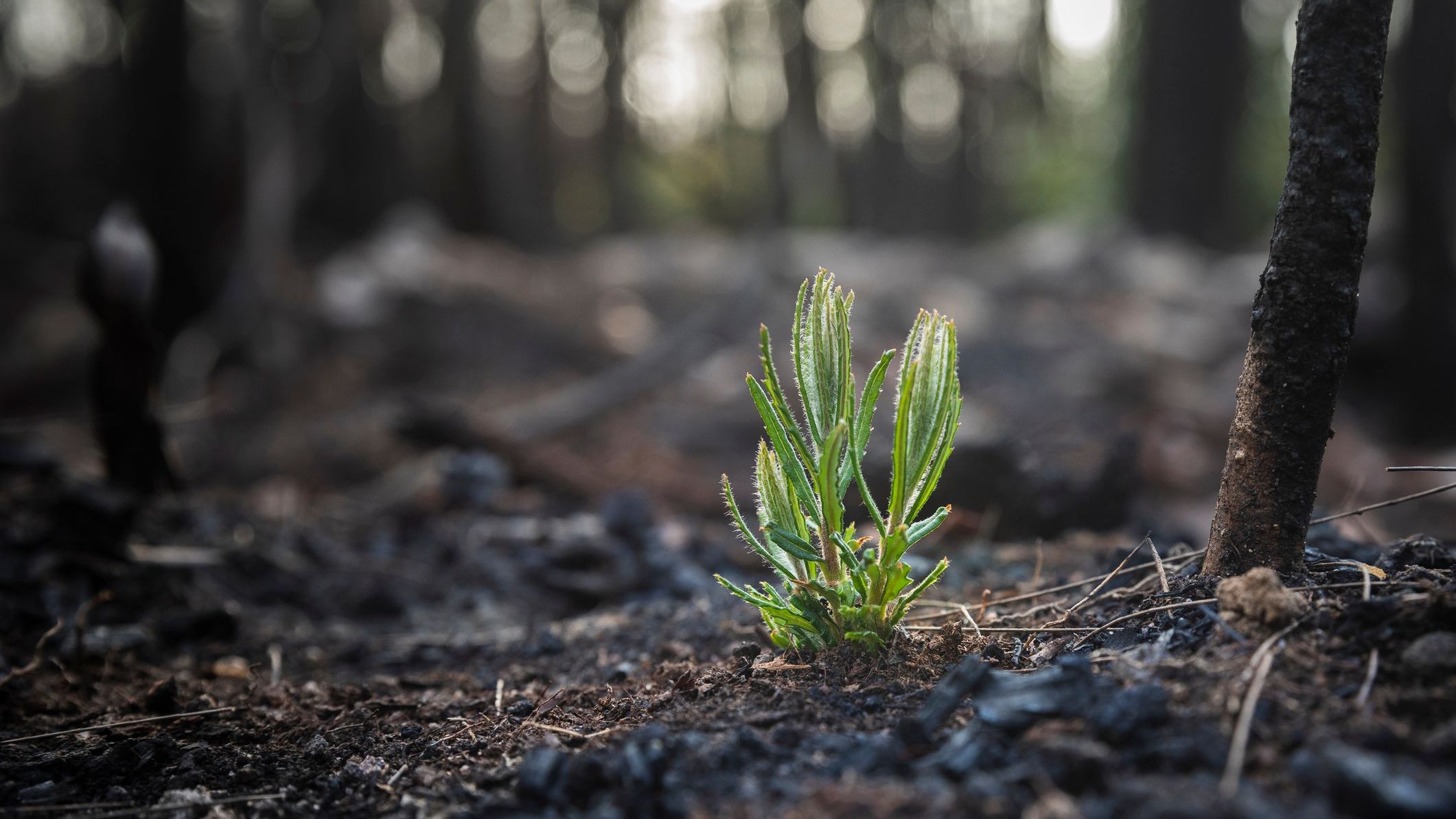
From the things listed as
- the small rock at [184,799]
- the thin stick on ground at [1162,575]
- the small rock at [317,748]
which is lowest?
the small rock at [317,748]

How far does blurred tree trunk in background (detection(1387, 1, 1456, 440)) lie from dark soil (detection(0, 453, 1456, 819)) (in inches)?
235

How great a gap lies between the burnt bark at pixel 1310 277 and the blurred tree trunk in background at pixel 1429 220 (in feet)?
23.1

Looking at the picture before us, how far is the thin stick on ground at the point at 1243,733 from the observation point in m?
1.23

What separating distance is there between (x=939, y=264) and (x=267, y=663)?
10.5 m

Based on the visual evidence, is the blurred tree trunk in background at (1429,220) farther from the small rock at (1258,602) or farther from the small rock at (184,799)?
the small rock at (184,799)

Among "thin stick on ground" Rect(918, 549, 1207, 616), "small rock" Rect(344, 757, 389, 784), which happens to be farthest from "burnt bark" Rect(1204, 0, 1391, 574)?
"small rock" Rect(344, 757, 389, 784)

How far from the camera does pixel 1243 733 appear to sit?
1.31 metres

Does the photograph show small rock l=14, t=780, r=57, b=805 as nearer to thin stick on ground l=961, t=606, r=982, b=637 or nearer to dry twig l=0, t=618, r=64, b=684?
dry twig l=0, t=618, r=64, b=684

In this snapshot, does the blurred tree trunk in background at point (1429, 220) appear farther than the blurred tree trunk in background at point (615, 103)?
No

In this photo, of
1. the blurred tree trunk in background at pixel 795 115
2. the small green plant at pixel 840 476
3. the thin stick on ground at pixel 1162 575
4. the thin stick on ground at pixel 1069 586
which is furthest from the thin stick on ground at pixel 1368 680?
the blurred tree trunk in background at pixel 795 115

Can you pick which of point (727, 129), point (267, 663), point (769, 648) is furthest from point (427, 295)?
point (727, 129)

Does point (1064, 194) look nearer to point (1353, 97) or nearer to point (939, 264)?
point (939, 264)

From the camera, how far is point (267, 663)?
9.03ft

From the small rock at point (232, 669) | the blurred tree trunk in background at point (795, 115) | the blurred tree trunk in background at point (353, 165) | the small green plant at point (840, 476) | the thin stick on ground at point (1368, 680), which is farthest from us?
the blurred tree trunk in background at point (353, 165)
